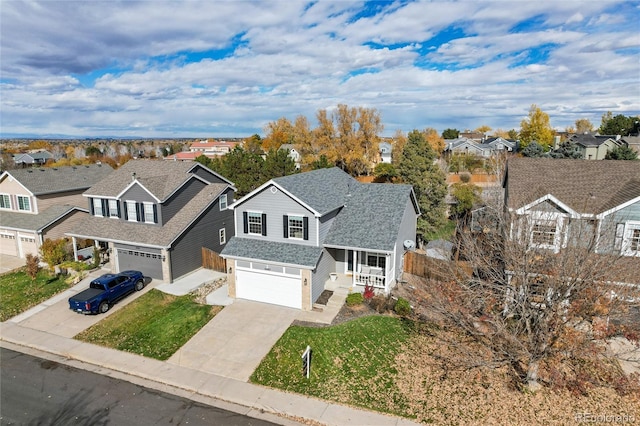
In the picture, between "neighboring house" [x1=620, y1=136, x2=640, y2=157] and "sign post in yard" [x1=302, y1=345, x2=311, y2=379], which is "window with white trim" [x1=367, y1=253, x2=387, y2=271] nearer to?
"sign post in yard" [x1=302, y1=345, x2=311, y2=379]

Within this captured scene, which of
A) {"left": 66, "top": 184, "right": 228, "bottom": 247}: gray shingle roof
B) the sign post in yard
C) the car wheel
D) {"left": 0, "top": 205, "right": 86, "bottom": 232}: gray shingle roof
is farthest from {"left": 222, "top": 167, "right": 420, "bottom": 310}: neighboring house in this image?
{"left": 0, "top": 205, "right": 86, "bottom": 232}: gray shingle roof

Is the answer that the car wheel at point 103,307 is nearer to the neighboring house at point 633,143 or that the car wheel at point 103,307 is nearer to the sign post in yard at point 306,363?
the sign post in yard at point 306,363

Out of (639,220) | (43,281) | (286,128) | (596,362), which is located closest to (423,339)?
(596,362)

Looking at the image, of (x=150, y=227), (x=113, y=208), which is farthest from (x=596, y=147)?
(x=113, y=208)

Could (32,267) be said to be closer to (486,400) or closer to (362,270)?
(362,270)

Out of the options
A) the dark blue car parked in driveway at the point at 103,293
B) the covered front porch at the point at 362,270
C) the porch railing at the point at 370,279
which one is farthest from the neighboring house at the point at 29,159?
the porch railing at the point at 370,279
